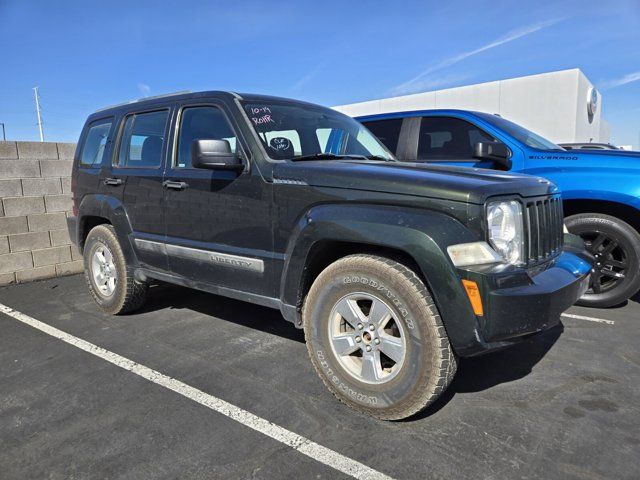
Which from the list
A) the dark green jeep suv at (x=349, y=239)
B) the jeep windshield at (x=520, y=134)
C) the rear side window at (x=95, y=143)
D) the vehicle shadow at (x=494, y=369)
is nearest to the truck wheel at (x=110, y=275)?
the dark green jeep suv at (x=349, y=239)

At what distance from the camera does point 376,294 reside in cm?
252

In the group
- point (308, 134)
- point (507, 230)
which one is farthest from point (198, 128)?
point (507, 230)

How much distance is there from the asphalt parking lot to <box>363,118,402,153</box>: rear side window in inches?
105

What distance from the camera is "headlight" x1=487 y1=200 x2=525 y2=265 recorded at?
2.35m

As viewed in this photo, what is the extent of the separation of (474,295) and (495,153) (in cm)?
263

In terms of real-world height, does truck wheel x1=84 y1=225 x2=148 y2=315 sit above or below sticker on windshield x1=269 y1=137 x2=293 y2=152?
below

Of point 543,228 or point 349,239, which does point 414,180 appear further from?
point 543,228

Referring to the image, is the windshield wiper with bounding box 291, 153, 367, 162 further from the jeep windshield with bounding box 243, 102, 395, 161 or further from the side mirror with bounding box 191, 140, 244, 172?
the side mirror with bounding box 191, 140, 244, 172

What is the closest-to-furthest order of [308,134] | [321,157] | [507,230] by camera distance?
[507,230]
[321,157]
[308,134]

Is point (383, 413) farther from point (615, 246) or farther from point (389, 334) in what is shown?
point (615, 246)

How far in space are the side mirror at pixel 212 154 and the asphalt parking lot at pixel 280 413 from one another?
1464 millimetres

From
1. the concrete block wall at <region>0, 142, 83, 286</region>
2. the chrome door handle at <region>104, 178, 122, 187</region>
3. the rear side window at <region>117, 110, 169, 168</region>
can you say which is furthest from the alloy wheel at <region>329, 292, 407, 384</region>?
the concrete block wall at <region>0, 142, 83, 286</region>

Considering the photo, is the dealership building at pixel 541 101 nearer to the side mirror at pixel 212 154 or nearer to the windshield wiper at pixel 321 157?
the windshield wiper at pixel 321 157

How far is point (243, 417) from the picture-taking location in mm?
2639
